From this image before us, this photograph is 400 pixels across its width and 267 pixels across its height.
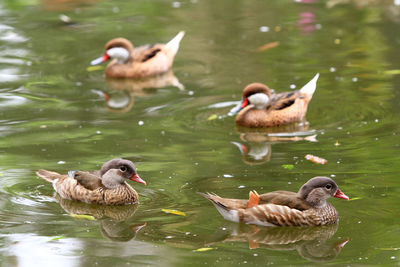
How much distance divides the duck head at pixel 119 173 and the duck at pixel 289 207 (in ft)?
3.44

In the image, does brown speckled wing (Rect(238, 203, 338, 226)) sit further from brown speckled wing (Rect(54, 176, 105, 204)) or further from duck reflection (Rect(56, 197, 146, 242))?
brown speckled wing (Rect(54, 176, 105, 204))

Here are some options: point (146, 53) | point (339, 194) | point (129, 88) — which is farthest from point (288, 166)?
point (146, 53)

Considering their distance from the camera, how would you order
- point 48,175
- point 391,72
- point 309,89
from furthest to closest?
point 391,72 < point 309,89 < point 48,175

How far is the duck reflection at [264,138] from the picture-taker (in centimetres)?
1078

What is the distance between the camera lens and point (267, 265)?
7.71 m

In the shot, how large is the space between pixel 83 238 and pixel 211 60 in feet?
25.1

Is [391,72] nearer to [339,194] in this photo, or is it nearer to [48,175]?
[339,194]

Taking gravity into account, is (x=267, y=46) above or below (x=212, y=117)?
below

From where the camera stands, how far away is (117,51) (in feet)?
50.3

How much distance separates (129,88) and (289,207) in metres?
6.45

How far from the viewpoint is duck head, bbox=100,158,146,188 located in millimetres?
9383

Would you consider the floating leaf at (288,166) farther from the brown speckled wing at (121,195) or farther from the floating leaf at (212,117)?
the floating leaf at (212,117)

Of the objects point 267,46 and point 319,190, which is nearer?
point 319,190

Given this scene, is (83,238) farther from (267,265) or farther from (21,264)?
(267,265)
